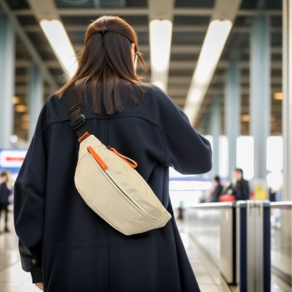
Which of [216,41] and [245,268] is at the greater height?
[216,41]

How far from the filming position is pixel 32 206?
1217 millimetres

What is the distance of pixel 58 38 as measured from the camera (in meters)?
9.03

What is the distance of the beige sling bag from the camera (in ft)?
3.58

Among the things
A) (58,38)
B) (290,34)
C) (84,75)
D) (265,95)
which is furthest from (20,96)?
(84,75)

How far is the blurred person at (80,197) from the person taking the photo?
1.14m

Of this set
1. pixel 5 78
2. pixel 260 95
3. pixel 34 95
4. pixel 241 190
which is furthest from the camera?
pixel 34 95

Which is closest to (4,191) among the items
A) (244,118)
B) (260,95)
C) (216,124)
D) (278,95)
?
(260,95)

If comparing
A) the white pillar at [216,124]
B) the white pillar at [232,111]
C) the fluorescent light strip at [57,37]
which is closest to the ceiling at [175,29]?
the fluorescent light strip at [57,37]

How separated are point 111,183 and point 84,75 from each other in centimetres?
49

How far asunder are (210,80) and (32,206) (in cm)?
1455

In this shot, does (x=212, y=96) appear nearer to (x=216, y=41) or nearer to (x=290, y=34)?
(x=216, y=41)

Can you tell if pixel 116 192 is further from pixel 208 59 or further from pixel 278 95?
pixel 278 95

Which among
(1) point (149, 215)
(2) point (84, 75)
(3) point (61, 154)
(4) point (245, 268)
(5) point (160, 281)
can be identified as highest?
(2) point (84, 75)

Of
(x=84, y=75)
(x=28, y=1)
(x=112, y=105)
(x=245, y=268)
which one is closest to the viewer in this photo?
(x=112, y=105)
